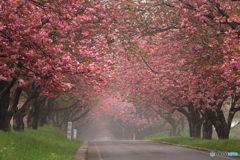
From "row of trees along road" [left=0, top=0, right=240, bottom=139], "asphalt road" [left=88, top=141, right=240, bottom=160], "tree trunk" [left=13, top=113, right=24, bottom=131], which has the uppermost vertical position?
"row of trees along road" [left=0, top=0, right=240, bottom=139]

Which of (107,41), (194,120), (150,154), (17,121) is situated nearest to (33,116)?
(17,121)

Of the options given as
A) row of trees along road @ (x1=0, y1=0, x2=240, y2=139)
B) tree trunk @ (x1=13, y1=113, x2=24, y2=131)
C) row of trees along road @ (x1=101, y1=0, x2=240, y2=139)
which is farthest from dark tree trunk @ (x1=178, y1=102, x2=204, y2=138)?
tree trunk @ (x1=13, y1=113, x2=24, y2=131)

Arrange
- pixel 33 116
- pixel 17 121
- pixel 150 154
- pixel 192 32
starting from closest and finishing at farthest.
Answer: pixel 192 32
pixel 150 154
pixel 17 121
pixel 33 116

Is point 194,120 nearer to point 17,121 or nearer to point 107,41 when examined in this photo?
point 17,121

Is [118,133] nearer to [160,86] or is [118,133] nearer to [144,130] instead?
[144,130]

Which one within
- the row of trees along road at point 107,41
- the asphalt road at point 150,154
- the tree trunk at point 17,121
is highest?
the row of trees along road at point 107,41

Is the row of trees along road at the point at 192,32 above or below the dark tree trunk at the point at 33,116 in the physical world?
above

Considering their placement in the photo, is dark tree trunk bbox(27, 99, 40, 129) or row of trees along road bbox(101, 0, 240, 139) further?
dark tree trunk bbox(27, 99, 40, 129)

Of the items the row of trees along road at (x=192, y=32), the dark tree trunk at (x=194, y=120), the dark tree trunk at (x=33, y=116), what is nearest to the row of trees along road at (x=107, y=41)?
the row of trees along road at (x=192, y=32)

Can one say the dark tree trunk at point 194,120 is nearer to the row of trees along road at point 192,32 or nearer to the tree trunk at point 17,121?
the row of trees along road at point 192,32

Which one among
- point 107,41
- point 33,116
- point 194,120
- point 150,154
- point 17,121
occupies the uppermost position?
point 107,41

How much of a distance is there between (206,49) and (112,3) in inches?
216

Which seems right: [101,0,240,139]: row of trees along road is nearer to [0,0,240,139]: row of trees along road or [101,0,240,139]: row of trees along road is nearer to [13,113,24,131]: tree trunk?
[0,0,240,139]: row of trees along road

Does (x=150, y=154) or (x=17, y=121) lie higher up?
(x=17, y=121)
